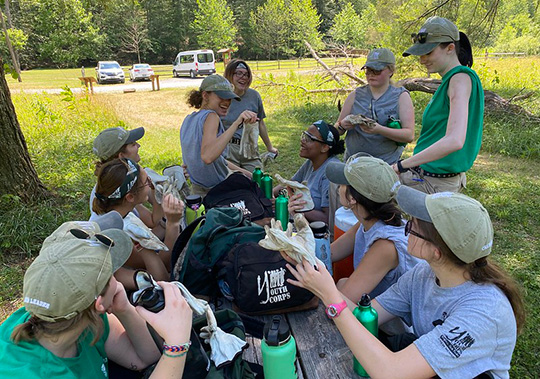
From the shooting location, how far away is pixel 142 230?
2053mm

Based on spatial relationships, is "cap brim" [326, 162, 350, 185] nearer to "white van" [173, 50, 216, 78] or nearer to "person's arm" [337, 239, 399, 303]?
"person's arm" [337, 239, 399, 303]

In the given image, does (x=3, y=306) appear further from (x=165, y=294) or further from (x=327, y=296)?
(x=327, y=296)

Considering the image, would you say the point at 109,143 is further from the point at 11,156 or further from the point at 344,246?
the point at 11,156

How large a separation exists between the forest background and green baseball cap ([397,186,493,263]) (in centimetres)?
1237

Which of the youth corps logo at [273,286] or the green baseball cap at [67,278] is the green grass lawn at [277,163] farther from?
the green baseball cap at [67,278]

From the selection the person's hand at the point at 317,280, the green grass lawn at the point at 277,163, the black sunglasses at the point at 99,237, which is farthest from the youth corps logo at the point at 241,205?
the green grass lawn at the point at 277,163

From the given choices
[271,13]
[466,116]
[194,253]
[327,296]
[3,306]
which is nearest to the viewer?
[327,296]

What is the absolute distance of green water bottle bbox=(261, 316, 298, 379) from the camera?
1361mm

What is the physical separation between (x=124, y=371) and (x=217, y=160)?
6.13ft

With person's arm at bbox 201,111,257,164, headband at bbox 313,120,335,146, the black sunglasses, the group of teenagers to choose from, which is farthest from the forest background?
the black sunglasses

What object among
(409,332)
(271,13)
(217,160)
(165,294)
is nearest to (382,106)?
(217,160)

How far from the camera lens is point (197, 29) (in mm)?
41125

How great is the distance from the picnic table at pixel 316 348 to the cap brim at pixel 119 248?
703 mm

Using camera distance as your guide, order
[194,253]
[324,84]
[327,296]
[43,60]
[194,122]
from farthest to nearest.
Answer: [43,60]
[324,84]
[194,122]
[194,253]
[327,296]
